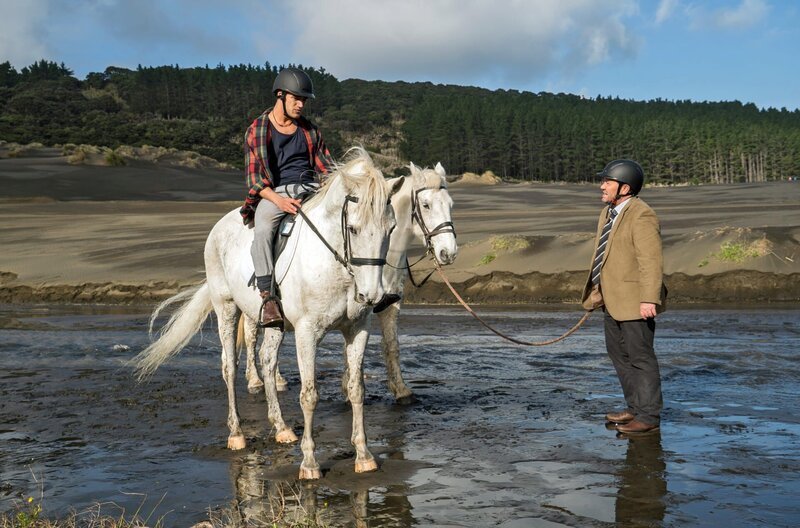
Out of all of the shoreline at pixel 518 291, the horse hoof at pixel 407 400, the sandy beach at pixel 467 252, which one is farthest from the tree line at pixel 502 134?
the horse hoof at pixel 407 400

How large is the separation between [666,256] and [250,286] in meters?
15.7

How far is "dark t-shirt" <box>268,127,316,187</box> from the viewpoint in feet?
28.0

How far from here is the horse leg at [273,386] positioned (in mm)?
8750

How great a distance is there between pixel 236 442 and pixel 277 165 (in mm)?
2828

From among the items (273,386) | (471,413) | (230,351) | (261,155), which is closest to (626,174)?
(471,413)

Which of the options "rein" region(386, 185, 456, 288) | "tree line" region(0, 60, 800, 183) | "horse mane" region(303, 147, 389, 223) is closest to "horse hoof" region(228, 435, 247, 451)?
"rein" region(386, 185, 456, 288)

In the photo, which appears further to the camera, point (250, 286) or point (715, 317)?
point (715, 317)

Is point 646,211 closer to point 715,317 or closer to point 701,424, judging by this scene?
point 701,424

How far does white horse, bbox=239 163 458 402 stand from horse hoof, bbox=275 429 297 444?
4.86 ft

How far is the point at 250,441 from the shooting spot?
348 inches

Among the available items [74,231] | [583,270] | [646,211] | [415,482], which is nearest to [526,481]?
[415,482]

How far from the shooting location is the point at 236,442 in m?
8.53

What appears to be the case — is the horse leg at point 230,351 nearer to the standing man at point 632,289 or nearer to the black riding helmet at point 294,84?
the black riding helmet at point 294,84

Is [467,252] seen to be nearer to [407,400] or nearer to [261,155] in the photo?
[407,400]
